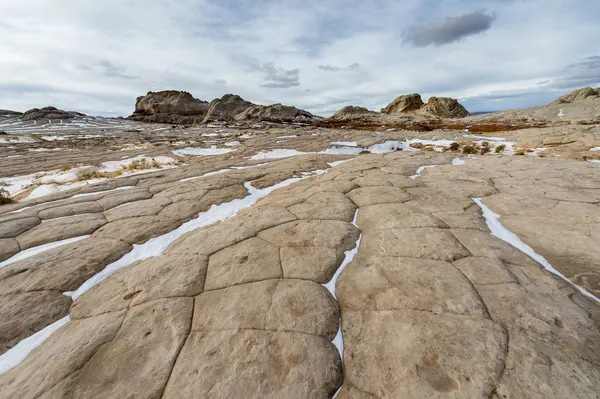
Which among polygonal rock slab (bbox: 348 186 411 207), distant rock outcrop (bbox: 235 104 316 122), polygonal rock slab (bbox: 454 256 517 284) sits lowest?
polygonal rock slab (bbox: 454 256 517 284)

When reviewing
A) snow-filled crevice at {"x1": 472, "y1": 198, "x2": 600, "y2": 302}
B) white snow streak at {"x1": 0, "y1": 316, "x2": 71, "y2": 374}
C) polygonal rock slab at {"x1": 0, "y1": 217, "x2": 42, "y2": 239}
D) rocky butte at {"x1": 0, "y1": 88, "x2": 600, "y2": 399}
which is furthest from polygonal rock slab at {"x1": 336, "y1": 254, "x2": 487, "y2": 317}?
polygonal rock slab at {"x1": 0, "y1": 217, "x2": 42, "y2": 239}

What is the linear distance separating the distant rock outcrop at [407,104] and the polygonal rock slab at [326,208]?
8363cm

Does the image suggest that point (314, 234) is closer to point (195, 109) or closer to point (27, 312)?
point (27, 312)

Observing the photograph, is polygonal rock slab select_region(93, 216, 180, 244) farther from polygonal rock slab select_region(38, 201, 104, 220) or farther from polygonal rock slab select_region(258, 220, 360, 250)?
polygonal rock slab select_region(258, 220, 360, 250)

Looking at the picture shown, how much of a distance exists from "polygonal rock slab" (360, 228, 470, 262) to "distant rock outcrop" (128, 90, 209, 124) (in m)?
74.6

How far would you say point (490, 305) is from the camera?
2.15 m

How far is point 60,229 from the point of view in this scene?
160 inches

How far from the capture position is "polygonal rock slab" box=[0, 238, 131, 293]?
2.76 meters

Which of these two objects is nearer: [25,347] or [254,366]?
[254,366]

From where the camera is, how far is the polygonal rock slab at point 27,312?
7.26 feet

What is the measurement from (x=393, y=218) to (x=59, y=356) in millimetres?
3773

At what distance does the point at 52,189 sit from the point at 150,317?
26.5ft

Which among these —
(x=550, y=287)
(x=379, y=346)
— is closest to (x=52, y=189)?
(x=379, y=346)

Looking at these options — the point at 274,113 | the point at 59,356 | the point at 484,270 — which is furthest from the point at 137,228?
the point at 274,113
